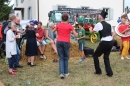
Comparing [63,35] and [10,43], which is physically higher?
[63,35]

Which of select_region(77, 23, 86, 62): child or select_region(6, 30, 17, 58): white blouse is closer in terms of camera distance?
select_region(6, 30, 17, 58): white blouse

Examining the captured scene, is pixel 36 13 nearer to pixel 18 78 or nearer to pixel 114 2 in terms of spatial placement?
pixel 114 2

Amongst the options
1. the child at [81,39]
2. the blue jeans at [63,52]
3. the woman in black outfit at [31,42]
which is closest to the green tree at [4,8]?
the child at [81,39]

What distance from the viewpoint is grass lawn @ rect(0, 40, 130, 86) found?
6031 millimetres

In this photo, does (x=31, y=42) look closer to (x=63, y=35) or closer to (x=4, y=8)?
(x=63, y=35)

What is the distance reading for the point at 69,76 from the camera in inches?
261

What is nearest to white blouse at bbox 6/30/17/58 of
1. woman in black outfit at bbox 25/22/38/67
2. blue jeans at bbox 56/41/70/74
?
woman in black outfit at bbox 25/22/38/67

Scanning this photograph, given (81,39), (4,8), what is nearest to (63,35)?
(81,39)

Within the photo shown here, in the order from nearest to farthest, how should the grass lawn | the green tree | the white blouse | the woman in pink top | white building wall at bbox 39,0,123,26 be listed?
the grass lawn, the woman in pink top, the white blouse, white building wall at bbox 39,0,123,26, the green tree

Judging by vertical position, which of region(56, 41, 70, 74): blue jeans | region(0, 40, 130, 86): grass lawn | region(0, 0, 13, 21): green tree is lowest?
region(0, 40, 130, 86): grass lawn

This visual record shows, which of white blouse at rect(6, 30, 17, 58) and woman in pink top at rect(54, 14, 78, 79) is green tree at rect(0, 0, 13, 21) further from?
woman in pink top at rect(54, 14, 78, 79)

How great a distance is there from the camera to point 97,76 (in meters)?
6.63

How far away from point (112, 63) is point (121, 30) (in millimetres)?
1290

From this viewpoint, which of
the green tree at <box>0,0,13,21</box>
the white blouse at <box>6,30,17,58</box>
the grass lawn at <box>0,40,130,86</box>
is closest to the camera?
the grass lawn at <box>0,40,130,86</box>
